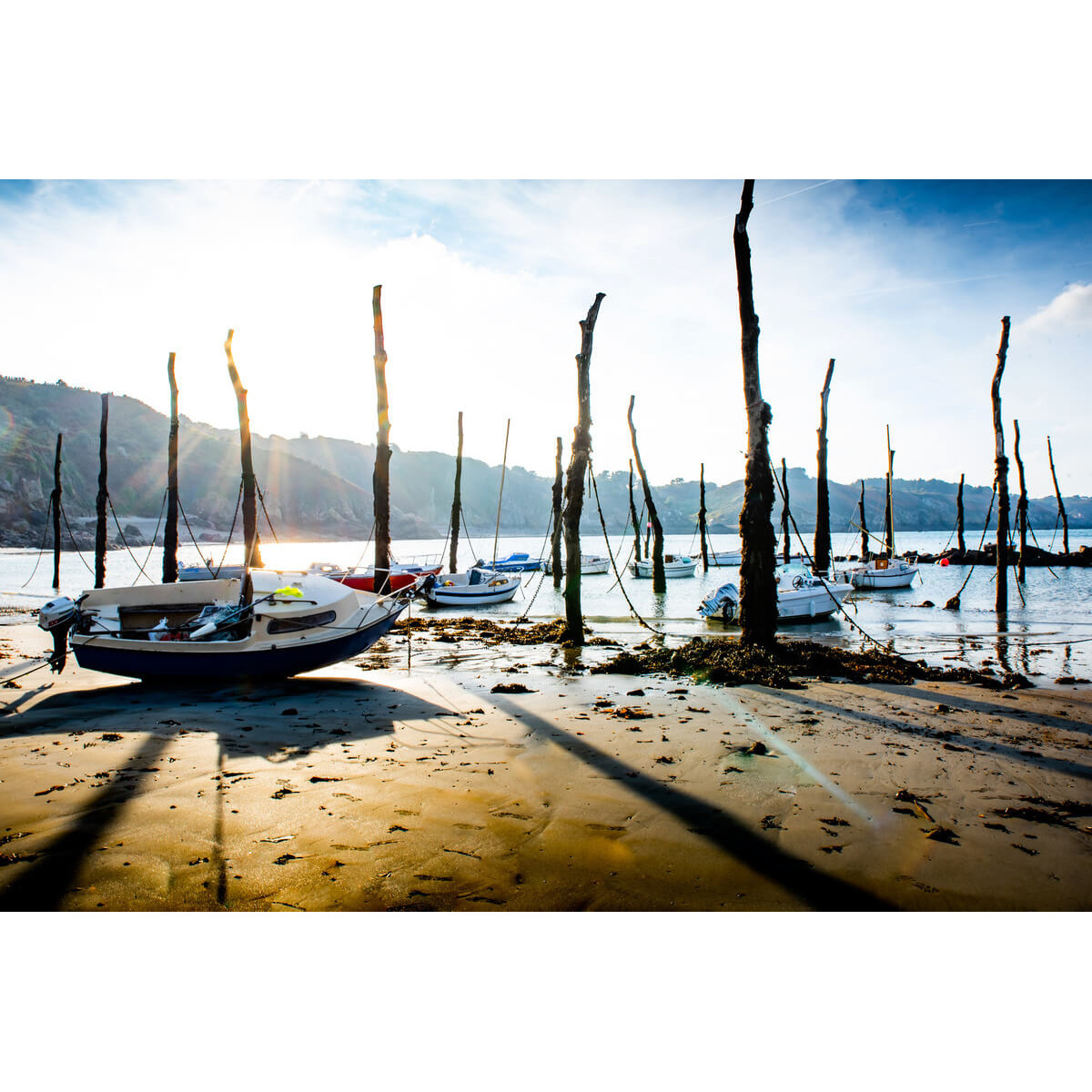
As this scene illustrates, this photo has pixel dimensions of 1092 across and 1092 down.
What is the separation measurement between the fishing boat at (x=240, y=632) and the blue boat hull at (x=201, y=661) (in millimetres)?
13

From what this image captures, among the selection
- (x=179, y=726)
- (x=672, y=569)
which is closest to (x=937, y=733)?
(x=179, y=726)

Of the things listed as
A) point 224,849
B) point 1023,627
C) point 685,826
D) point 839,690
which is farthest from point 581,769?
point 1023,627

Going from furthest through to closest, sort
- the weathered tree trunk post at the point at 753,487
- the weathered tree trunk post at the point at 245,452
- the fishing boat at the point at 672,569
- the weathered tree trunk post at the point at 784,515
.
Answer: the fishing boat at the point at 672,569 → the weathered tree trunk post at the point at 245,452 → the weathered tree trunk post at the point at 784,515 → the weathered tree trunk post at the point at 753,487

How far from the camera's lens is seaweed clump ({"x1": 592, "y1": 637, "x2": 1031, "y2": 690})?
29.8 ft

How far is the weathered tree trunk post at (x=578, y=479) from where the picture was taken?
1370 cm

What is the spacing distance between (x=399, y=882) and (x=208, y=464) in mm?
168172

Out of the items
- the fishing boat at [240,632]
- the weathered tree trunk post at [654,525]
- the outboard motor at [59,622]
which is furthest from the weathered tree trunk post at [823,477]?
the outboard motor at [59,622]

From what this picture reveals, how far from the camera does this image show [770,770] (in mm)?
5117

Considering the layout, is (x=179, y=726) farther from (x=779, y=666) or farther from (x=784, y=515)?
(x=784, y=515)

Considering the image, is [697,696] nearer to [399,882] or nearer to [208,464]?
[399,882]

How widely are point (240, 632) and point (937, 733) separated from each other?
9.44 meters

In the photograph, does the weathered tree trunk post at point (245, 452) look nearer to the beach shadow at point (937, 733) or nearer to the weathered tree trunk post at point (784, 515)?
the weathered tree trunk post at point (784, 515)

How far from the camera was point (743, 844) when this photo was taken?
3.69 m

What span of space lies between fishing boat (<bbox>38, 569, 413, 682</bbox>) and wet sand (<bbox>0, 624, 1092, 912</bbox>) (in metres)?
1.09
